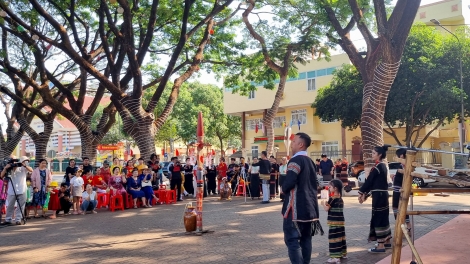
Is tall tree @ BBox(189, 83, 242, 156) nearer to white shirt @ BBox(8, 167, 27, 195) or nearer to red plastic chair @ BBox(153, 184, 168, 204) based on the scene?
red plastic chair @ BBox(153, 184, 168, 204)

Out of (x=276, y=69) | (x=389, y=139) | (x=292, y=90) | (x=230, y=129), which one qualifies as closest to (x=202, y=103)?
(x=230, y=129)

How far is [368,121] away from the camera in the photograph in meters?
13.1

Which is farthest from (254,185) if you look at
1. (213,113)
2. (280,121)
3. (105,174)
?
(213,113)

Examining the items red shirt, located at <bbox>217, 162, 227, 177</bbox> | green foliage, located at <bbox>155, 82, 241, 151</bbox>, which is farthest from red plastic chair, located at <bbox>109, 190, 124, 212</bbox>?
green foliage, located at <bbox>155, 82, 241, 151</bbox>

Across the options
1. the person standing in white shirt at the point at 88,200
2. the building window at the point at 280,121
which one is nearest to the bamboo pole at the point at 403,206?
the person standing in white shirt at the point at 88,200

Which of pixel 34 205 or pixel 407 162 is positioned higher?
pixel 407 162

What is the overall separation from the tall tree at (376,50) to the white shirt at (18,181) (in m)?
8.99

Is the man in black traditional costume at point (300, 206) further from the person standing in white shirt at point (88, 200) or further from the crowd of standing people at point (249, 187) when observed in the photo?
the person standing in white shirt at point (88, 200)

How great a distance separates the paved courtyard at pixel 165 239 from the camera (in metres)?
7.52

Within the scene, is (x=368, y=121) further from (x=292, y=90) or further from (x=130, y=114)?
(x=292, y=90)

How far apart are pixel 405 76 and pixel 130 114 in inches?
682

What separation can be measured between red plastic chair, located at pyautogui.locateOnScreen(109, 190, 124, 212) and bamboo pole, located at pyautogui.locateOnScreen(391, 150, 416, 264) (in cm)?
1146

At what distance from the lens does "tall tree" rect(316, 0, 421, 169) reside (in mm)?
12269

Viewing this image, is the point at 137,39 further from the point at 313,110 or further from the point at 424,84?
the point at 313,110
